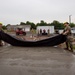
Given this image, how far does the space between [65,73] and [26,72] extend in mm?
537

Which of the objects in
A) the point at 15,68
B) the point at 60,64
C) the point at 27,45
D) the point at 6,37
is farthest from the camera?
the point at 6,37

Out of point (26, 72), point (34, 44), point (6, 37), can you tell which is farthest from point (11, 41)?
point (26, 72)

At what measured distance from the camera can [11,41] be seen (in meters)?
7.97

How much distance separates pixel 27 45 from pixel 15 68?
4.15m

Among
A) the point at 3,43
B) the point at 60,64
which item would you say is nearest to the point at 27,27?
the point at 3,43

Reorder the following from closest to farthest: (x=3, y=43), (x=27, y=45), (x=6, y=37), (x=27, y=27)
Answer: (x=27, y=45)
(x=6, y=37)
(x=3, y=43)
(x=27, y=27)

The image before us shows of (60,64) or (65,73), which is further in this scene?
(60,64)

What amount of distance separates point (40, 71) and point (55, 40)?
5340 millimetres

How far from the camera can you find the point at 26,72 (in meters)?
3.24

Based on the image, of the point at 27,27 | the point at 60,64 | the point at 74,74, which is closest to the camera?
the point at 74,74

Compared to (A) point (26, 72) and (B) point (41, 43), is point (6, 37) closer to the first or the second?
(B) point (41, 43)

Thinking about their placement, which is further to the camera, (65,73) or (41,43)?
(41,43)

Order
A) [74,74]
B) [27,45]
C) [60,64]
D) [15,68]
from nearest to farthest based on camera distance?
[74,74] < [15,68] < [60,64] < [27,45]

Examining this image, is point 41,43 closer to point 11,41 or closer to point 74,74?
point 11,41
